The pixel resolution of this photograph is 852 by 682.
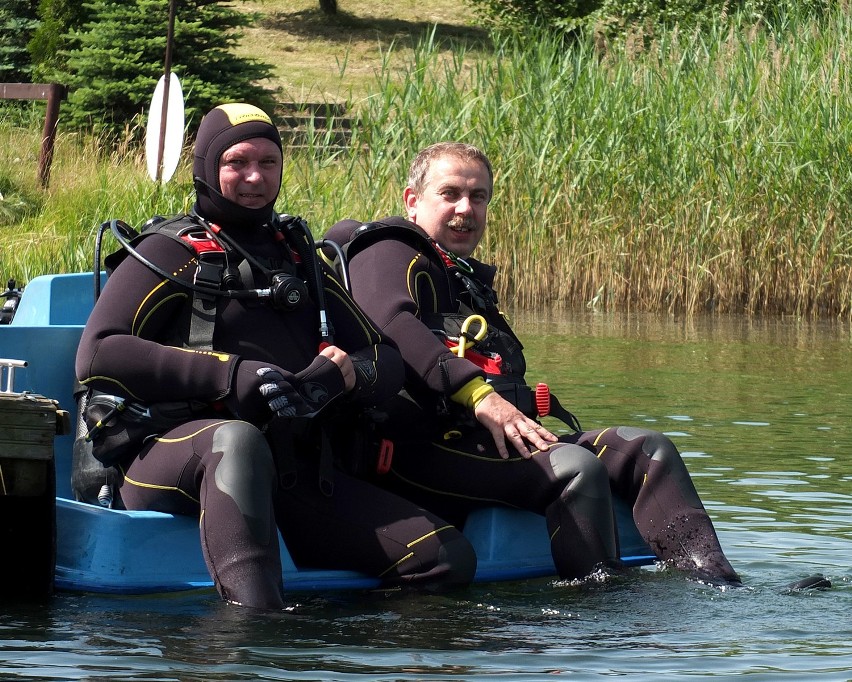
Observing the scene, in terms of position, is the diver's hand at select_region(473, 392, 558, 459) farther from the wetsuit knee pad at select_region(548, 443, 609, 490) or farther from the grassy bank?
the grassy bank

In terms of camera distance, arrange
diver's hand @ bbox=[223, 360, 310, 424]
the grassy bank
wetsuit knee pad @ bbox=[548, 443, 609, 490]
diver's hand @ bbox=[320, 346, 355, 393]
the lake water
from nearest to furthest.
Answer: the lake water < diver's hand @ bbox=[223, 360, 310, 424] < diver's hand @ bbox=[320, 346, 355, 393] < wetsuit knee pad @ bbox=[548, 443, 609, 490] < the grassy bank

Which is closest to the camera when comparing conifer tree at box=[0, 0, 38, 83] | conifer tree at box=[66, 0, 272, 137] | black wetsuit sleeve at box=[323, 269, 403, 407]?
black wetsuit sleeve at box=[323, 269, 403, 407]

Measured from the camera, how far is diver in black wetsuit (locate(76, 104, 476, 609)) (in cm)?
402

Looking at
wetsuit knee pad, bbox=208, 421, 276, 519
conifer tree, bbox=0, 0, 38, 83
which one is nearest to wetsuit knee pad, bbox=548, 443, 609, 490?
wetsuit knee pad, bbox=208, 421, 276, 519

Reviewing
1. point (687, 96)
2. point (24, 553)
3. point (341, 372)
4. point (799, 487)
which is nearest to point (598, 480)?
point (341, 372)

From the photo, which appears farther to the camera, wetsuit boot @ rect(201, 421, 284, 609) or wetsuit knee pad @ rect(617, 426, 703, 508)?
wetsuit knee pad @ rect(617, 426, 703, 508)

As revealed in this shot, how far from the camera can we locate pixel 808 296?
12.0 m

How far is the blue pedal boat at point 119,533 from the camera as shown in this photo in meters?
4.23

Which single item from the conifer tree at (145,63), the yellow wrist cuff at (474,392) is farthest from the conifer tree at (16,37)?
the yellow wrist cuff at (474,392)

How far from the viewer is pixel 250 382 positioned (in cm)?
407

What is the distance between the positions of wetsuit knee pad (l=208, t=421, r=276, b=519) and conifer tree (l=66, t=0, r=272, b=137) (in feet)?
50.6

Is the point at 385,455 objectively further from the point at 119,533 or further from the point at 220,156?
the point at 220,156

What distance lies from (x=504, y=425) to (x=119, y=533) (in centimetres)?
115

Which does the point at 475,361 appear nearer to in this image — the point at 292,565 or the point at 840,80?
the point at 292,565
